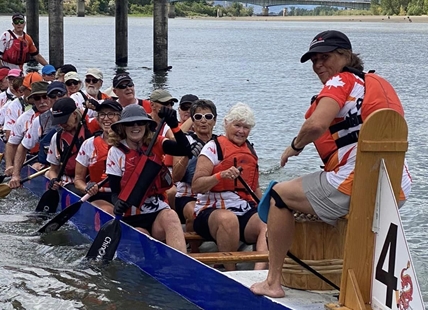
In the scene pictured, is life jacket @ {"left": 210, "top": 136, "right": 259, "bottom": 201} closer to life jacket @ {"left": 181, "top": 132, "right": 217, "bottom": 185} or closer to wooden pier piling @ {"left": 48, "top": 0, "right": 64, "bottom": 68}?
life jacket @ {"left": 181, "top": 132, "right": 217, "bottom": 185}

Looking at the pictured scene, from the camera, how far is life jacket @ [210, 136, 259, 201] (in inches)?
264

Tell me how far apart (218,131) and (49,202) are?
27.7 feet

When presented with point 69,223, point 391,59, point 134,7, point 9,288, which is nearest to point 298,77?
point 391,59

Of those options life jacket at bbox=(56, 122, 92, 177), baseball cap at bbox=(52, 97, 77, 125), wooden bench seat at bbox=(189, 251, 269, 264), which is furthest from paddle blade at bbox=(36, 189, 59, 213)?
wooden bench seat at bbox=(189, 251, 269, 264)

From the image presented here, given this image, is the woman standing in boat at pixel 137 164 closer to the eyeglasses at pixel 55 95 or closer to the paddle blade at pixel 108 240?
the paddle blade at pixel 108 240

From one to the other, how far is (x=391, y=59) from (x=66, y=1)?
329ft

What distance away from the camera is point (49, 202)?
374 inches

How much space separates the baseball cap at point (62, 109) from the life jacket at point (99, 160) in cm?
54

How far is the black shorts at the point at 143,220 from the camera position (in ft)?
23.1

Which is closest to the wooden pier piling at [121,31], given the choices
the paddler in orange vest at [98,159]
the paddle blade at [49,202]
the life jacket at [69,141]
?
the paddle blade at [49,202]

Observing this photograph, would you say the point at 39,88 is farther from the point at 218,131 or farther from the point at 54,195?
the point at 218,131

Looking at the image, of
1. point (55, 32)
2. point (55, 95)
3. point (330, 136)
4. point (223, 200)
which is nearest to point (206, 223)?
point (223, 200)

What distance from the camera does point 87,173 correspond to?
27.4 ft

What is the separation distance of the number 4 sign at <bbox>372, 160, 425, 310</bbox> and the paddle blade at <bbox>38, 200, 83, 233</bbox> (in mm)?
4348
